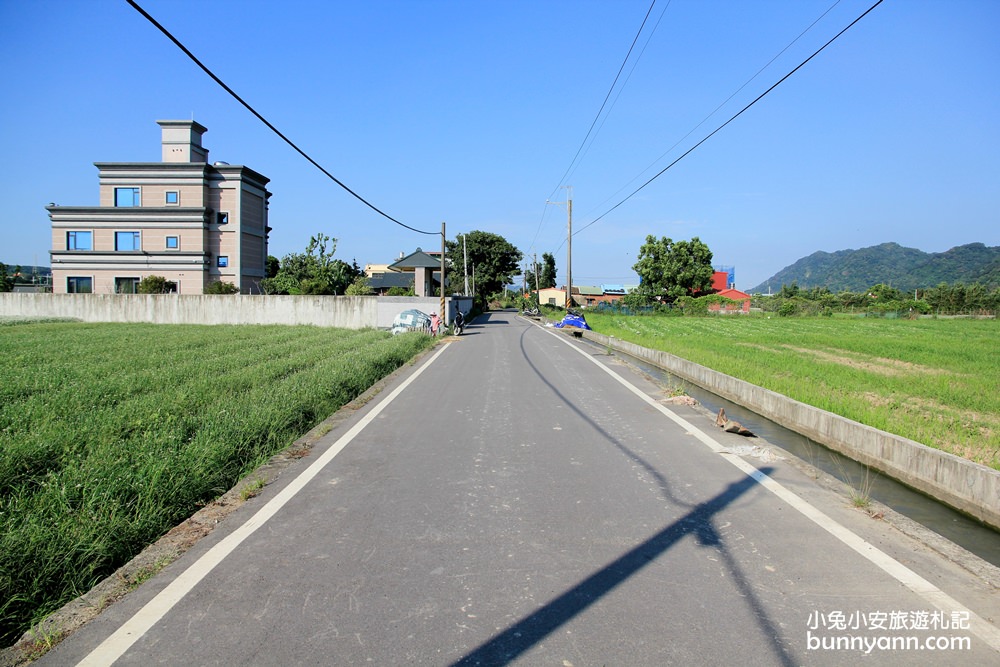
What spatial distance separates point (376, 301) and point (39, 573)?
28.8 metres

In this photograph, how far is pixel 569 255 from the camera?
46.3m

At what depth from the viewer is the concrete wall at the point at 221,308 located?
Answer: 32.2 m

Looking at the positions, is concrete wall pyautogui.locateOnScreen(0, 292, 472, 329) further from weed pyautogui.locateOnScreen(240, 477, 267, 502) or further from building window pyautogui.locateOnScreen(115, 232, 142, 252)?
weed pyautogui.locateOnScreen(240, 477, 267, 502)

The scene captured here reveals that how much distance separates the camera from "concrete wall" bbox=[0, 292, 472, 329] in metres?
32.2

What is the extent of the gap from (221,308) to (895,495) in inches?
1344

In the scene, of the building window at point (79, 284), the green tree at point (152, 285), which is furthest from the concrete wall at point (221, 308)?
the building window at point (79, 284)

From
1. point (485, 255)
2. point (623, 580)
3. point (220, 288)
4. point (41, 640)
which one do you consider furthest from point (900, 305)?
point (41, 640)

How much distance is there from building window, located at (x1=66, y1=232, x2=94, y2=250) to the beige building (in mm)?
58

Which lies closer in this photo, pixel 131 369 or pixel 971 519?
pixel 971 519

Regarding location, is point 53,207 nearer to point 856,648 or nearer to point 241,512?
point 241,512

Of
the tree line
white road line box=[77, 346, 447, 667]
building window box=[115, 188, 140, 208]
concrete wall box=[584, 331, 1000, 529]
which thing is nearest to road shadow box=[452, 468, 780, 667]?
white road line box=[77, 346, 447, 667]

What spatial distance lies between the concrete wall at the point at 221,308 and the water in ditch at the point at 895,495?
24.4 metres

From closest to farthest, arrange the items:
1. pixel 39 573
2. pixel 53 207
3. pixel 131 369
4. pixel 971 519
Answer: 1. pixel 39 573
2. pixel 971 519
3. pixel 131 369
4. pixel 53 207

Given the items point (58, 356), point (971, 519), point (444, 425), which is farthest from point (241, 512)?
point (58, 356)
